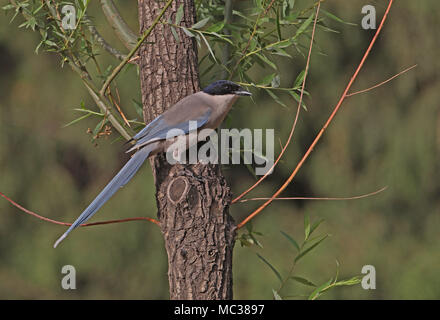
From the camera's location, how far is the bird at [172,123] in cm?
146

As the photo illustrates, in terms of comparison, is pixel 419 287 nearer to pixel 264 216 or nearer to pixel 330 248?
pixel 330 248

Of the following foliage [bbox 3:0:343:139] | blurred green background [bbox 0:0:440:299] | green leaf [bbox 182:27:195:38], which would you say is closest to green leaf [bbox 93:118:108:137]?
foliage [bbox 3:0:343:139]

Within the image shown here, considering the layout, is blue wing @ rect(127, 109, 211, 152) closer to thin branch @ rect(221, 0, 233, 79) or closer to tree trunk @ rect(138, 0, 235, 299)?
tree trunk @ rect(138, 0, 235, 299)

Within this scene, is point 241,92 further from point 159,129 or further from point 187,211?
point 187,211

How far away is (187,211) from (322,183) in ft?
8.83

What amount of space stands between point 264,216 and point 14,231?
5.09 feet

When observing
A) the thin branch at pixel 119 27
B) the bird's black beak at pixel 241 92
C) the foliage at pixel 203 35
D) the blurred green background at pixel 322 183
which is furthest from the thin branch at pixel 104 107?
the blurred green background at pixel 322 183

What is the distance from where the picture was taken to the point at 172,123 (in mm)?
1471

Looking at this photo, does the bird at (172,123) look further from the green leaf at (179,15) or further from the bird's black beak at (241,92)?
the green leaf at (179,15)

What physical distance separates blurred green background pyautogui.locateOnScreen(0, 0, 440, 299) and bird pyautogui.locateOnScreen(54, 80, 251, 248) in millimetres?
2240

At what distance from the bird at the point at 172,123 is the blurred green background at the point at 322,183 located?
2240 millimetres

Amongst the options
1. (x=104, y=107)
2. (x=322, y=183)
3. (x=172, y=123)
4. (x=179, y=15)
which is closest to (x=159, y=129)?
(x=172, y=123)

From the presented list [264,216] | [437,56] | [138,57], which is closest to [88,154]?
[264,216]

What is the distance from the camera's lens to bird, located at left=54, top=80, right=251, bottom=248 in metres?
1.46
